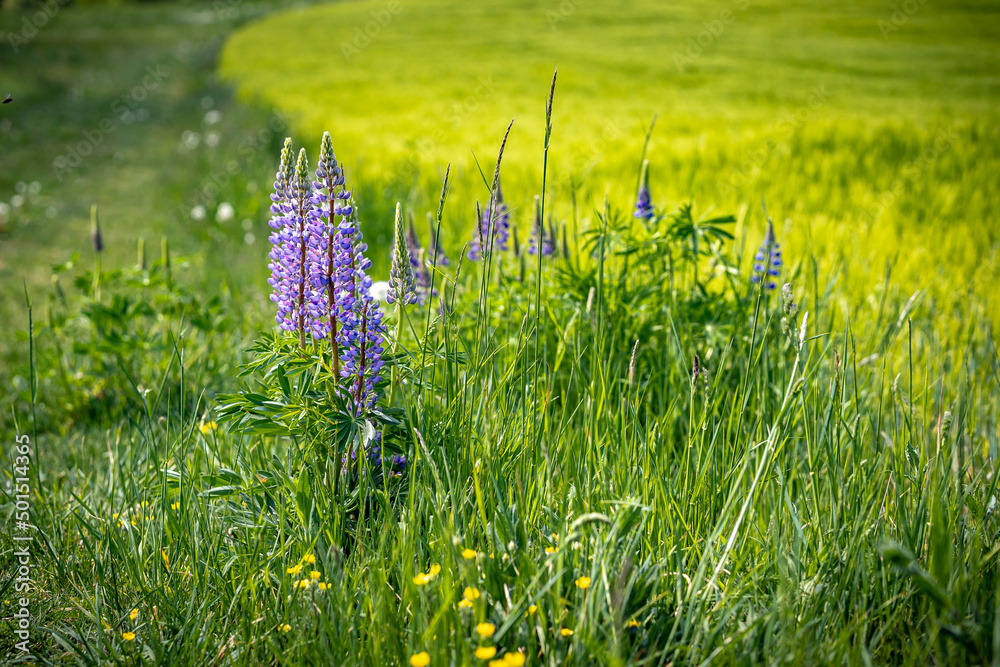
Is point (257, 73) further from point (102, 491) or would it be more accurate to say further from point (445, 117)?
point (102, 491)

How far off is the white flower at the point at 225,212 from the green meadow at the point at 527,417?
80mm

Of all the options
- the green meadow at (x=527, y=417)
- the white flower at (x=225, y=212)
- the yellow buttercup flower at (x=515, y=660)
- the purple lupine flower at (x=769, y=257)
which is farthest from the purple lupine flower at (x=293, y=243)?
the white flower at (x=225, y=212)

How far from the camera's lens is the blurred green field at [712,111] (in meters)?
4.90

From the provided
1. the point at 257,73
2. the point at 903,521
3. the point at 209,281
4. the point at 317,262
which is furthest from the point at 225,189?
the point at 257,73

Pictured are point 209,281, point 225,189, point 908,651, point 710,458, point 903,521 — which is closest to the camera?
point 908,651

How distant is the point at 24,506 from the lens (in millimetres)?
1865

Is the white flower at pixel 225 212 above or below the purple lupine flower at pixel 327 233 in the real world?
below

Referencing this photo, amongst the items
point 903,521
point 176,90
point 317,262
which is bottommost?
point 903,521

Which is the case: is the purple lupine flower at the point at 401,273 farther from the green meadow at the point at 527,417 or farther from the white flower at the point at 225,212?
the white flower at the point at 225,212

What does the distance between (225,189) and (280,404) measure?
19.1 feet

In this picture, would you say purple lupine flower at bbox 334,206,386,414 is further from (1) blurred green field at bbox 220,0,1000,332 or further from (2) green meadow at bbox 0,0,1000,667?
(1) blurred green field at bbox 220,0,1000,332

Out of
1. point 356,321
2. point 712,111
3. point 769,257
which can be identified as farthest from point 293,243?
point 712,111

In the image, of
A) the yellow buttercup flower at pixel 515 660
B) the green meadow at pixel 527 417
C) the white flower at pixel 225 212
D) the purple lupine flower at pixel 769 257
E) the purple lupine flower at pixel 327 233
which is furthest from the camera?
the white flower at pixel 225 212

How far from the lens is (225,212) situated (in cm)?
540
